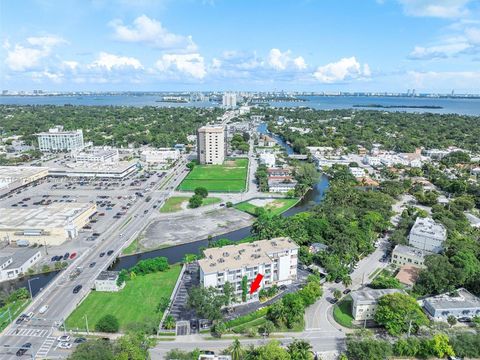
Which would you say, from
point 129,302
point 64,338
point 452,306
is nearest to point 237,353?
point 129,302

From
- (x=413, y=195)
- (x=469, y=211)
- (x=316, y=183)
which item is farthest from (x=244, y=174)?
(x=469, y=211)

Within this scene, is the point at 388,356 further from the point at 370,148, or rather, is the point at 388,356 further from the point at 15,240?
the point at 370,148

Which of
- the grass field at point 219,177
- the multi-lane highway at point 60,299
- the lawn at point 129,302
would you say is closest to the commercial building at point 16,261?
the multi-lane highway at point 60,299

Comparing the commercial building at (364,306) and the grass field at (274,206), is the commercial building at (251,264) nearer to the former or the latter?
the commercial building at (364,306)

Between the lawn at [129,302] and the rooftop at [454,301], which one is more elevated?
the rooftop at [454,301]

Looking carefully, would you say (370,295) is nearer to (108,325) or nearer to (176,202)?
(108,325)

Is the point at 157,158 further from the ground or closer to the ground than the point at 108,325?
further from the ground
